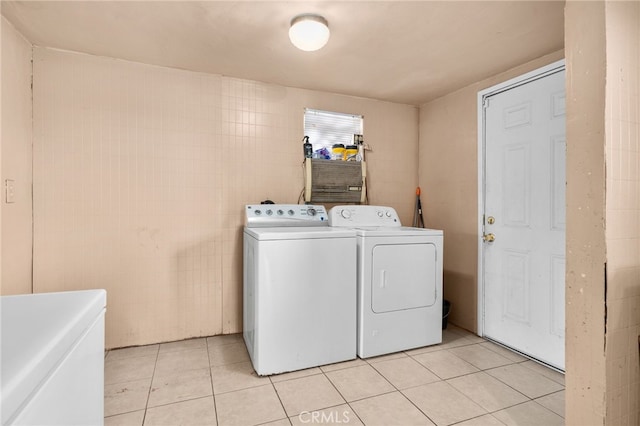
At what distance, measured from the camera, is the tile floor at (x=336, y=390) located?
1.77m

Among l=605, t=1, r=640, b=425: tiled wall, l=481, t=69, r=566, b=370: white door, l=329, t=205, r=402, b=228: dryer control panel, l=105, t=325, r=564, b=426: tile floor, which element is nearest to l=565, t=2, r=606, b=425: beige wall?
l=605, t=1, r=640, b=425: tiled wall

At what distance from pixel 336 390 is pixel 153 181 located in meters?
2.14

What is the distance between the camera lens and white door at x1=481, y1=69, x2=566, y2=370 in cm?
231

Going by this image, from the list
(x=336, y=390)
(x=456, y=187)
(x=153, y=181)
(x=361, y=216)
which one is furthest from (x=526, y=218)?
(x=153, y=181)

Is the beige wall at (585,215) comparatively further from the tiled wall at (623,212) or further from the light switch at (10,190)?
the light switch at (10,190)

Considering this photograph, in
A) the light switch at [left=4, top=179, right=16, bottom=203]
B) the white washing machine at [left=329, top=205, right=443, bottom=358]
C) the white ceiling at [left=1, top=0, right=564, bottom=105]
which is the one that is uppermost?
the white ceiling at [left=1, top=0, right=564, bottom=105]

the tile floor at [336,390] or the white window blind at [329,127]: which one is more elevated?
the white window blind at [329,127]

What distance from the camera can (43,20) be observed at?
6.65 ft

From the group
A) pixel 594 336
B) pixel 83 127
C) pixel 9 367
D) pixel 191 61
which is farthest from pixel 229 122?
pixel 594 336

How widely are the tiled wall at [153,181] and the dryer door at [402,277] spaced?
3.79ft

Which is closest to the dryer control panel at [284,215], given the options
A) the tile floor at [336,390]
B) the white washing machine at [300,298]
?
the white washing machine at [300,298]

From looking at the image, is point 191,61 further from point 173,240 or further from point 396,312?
point 396,312

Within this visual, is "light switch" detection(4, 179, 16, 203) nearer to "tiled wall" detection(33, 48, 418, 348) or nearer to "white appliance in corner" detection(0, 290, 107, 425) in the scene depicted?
"tiled wall" detection(33, 48, 418, 348)

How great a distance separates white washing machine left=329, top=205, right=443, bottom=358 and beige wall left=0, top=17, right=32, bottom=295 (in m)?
2.36
